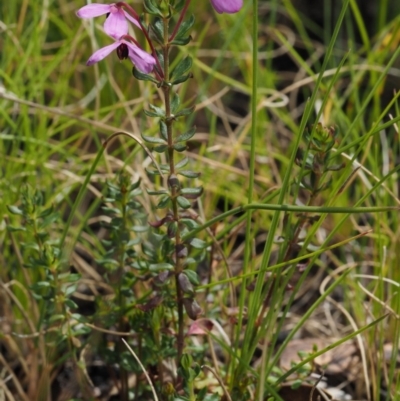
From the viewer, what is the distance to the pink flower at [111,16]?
79cm

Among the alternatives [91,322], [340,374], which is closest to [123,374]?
[91,322]

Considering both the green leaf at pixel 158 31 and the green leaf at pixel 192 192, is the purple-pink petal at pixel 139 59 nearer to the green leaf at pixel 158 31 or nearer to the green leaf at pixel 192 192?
the green leaf at pixel 158 31

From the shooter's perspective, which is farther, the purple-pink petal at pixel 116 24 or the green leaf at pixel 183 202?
the green leaf at pixel 183 202

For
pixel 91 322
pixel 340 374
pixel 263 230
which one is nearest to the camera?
pixel 91 322

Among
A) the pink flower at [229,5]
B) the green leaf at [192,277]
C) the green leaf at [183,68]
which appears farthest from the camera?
the green leaf at [192,277]

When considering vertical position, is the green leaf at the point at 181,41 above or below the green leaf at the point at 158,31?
below

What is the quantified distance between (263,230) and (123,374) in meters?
0.68

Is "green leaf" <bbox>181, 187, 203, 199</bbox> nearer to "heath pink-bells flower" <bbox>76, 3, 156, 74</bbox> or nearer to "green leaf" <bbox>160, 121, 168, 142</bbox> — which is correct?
"green leaf" <bbox>160, 121, 168, 142</bbox>

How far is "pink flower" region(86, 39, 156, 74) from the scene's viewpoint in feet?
2.54

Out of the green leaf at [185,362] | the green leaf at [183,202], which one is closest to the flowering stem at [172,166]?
the green leaf at [183,202]

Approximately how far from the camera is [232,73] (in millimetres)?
2246

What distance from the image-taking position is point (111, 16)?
0.81 metres

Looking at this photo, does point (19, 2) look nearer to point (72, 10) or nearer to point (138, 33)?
point (72, 10)

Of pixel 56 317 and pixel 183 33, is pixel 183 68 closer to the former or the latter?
pixel 183 33
